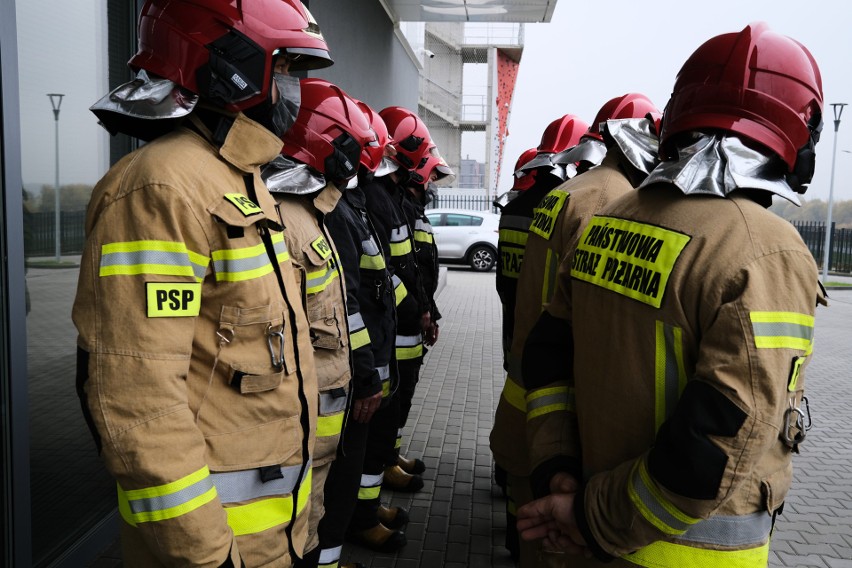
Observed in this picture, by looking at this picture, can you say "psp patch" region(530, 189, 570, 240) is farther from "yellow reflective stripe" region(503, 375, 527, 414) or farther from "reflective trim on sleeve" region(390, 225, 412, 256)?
"reflective trim on sleeve" region(390, 225, 412, 256)

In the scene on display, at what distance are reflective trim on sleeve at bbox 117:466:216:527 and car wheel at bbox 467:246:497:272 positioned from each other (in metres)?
18.7

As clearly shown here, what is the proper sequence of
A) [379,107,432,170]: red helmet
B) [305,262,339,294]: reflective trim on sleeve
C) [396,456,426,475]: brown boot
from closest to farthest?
[305,262,339,294]: reflective trim on sleeve < [396,456,426,475]: brown boot < [379,107,432,170]: red helmet

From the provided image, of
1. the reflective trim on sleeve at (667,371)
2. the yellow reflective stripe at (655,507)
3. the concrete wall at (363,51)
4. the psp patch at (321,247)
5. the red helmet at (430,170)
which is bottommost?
the yellow reflective stripe at (655,507)

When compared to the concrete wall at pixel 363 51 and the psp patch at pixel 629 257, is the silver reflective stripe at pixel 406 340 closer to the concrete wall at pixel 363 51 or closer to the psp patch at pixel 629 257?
the psp patch at pixel 629 257

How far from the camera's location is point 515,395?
3225 millimetres

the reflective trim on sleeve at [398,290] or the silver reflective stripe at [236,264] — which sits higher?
the silver reflective stripe at [236,264]

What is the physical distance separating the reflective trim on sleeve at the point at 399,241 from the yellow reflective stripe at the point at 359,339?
1273 millimetres

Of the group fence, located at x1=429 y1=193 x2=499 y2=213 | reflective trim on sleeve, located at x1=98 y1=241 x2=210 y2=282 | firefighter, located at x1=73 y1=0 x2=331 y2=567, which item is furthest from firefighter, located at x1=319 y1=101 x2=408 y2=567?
fence, located at x1=429 y1=193 x2=499 y2=213

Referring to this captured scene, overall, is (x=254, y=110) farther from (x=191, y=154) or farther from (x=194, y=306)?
(x=194, y=306)

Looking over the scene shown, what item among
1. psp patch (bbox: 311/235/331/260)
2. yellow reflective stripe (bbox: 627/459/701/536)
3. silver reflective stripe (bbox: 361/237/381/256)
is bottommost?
yellow reflective stripe (bbox: 627/459/701/536)

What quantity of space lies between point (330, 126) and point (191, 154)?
1.46 m

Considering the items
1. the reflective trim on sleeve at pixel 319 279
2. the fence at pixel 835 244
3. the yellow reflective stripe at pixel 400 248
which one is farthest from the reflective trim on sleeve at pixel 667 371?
the fence at pixel 835 244

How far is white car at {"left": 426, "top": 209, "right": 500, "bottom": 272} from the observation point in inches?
785

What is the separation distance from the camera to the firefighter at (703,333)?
4.99 feet
